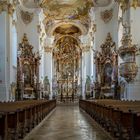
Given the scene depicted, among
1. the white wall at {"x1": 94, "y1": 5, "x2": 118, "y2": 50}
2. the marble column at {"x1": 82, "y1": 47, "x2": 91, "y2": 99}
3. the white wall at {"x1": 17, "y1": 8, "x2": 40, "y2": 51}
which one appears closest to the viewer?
the white wall at {"x1": 94, "y1": 5, "x2": 118, "y2": 50}

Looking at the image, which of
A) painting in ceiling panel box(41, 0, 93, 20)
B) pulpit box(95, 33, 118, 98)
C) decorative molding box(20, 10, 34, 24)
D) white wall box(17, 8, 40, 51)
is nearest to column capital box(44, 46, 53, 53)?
painting in ceiling panel box(41, 0, 93, 20)

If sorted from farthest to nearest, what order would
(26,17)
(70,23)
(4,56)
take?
1. (70,23)
2. (26,17)
3. (4,56)

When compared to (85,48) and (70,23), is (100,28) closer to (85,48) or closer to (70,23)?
(70,23)

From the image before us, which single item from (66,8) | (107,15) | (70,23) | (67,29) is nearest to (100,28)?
(107,15)

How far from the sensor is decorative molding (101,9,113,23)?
30.2m

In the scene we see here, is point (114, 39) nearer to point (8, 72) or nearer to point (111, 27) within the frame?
point (111, 27)

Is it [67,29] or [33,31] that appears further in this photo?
[67,29]

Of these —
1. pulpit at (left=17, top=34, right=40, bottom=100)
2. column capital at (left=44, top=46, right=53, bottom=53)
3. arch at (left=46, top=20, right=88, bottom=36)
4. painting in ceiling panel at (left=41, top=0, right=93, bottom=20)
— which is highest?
painting in ceiling panel at (left=41, top=0, right=93, bottom=20)

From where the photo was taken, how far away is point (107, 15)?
30.4 meters

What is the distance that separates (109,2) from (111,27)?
216 cm

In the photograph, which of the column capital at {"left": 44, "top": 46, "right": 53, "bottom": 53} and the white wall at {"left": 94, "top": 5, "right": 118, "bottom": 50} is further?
the column capital at {"left": 44, "top": 46, "right": 53, "bottom": 53}

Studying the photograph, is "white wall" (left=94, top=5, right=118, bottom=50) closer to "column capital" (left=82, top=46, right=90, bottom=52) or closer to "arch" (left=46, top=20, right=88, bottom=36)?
"arch" (left=46, top=20, right=88, bottom=36)

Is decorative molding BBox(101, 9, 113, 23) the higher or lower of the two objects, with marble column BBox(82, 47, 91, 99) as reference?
higher

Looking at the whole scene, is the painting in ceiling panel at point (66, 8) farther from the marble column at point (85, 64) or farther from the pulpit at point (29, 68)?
the marble column at point (85, 64)
